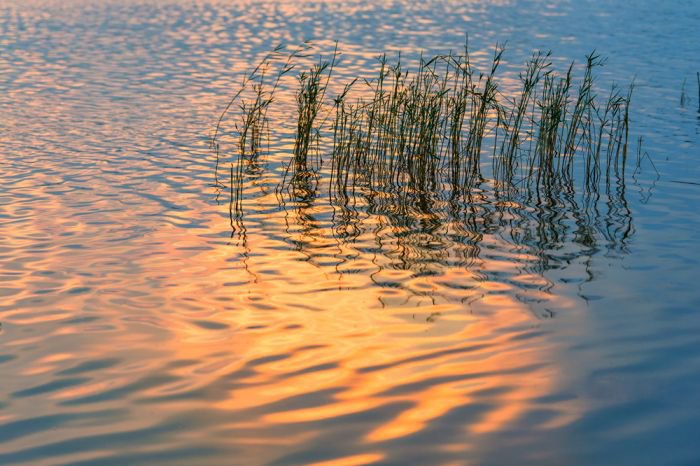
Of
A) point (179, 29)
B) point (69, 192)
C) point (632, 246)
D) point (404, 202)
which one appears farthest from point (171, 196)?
point (179, 29)

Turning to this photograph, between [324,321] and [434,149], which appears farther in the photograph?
[434,149]

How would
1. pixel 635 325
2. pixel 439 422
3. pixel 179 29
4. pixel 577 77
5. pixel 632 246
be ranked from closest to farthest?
pixel 439 422 < pixel 635 325 < pixel 632 246 < pixel 577 77 < pixel 179 29

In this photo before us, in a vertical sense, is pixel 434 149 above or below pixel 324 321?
above

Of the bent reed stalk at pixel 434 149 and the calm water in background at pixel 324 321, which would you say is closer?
the calm water in background at pixel 324 321

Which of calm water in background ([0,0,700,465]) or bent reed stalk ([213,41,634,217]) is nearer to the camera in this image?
calm water in background ([0,0,700,465])

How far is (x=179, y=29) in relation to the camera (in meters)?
41.1

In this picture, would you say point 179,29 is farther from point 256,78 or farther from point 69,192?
point 69,192

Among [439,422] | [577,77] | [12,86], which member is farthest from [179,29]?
[439,422]

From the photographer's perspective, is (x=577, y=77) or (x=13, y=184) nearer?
(x=13, y=184)

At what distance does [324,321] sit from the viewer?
26.1 ft

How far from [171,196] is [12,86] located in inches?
514

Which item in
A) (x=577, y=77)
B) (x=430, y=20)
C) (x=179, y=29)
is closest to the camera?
(x=577, y=77)

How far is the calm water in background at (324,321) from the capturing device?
5.87 metres

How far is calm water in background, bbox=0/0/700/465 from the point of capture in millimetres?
5871
